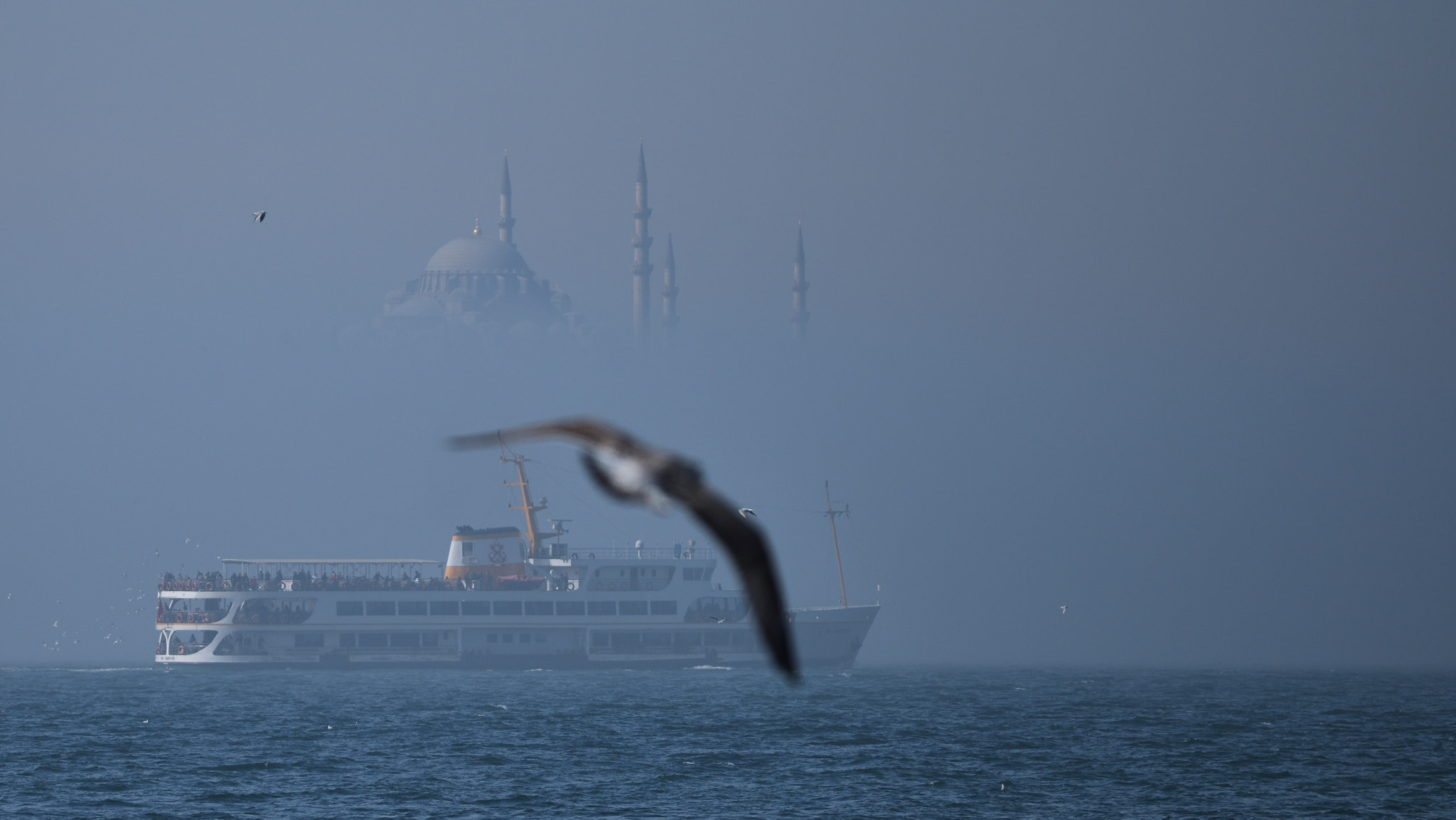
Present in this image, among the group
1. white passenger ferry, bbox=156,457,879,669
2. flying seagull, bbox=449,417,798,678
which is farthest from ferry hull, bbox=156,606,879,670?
flying seagull, bbox=449,417,798,678

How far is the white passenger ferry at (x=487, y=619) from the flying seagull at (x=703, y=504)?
118070 mm

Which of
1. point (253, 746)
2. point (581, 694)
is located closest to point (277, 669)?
point (581, 694)

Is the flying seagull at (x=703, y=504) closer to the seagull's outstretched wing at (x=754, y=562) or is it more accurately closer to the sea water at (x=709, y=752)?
the seagull's outstretched wing at (x=754, y=562)

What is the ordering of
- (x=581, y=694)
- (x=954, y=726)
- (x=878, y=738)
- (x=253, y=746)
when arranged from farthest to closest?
(x=581, y=694) → (x=954, y=726) → (x=878, y=738) → (x=253, y=746)

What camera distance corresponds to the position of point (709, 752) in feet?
211

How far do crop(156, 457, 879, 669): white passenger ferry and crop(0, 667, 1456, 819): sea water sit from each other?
1292cm

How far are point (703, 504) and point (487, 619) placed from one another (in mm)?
120749

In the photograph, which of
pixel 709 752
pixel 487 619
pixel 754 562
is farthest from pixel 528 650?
pixel 754 562

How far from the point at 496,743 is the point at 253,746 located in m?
9.15

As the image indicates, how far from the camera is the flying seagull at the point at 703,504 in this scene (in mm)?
6816

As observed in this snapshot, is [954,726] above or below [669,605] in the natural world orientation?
below

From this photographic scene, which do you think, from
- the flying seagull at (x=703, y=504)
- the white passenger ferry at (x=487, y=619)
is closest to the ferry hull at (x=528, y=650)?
the white passenger ferry at (x=487, y=619)

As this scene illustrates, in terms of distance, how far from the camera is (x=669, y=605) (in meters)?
126

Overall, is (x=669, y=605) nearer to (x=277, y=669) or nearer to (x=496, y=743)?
(x=277, y=669)
